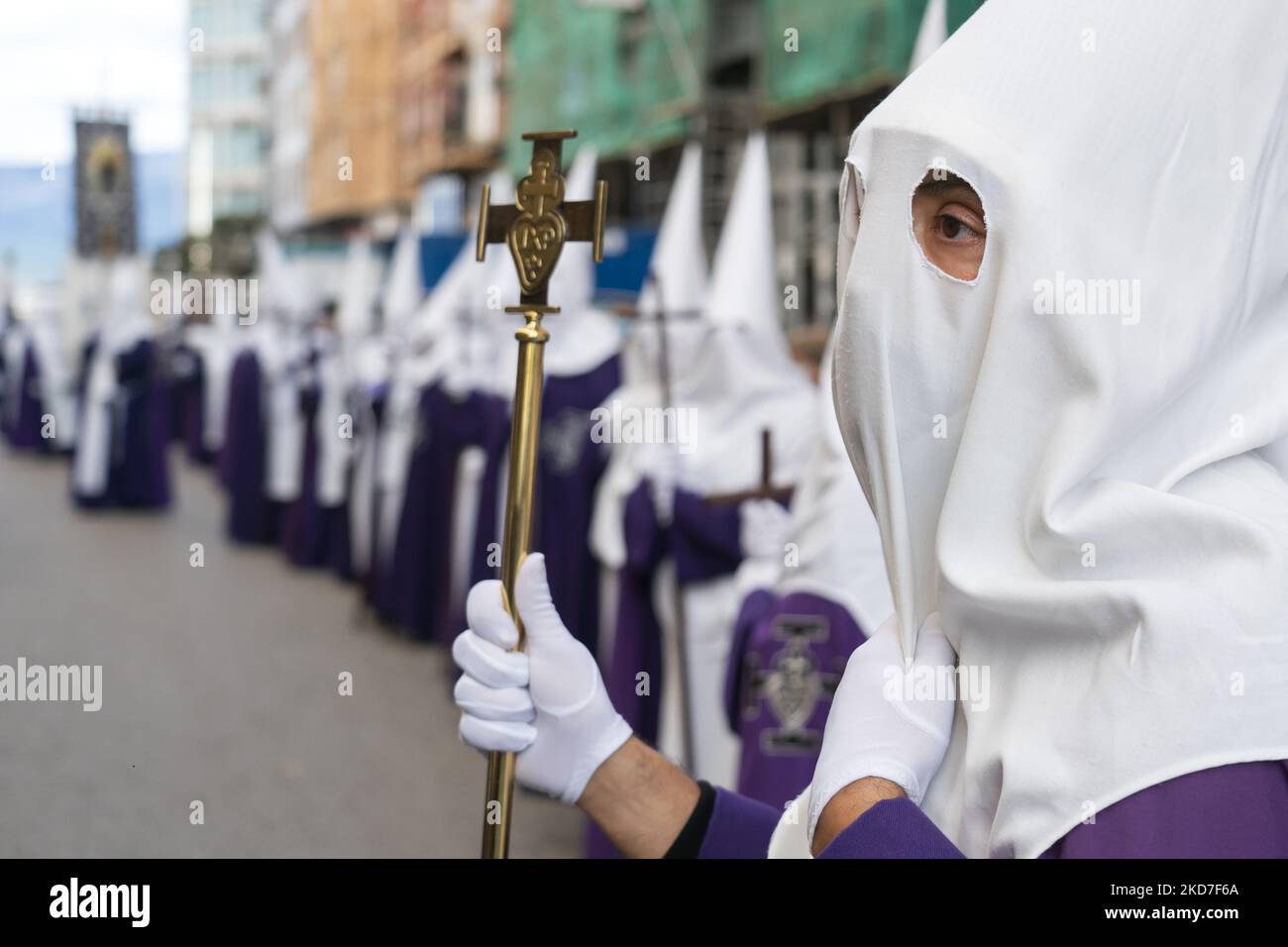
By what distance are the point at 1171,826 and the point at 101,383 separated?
1248 cm

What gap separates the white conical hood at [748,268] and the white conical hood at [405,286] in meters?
4.82

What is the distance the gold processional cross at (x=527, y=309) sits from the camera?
5.43ft

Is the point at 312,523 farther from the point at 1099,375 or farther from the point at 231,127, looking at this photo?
the point at 231,127

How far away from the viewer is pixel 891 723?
4.83 feet

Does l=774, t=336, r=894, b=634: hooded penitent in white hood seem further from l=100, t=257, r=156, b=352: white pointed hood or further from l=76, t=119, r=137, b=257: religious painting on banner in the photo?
l=76, t=119, r=137, b=257: religious painting on banner

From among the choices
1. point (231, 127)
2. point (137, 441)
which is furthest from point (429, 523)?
point (231, 127)

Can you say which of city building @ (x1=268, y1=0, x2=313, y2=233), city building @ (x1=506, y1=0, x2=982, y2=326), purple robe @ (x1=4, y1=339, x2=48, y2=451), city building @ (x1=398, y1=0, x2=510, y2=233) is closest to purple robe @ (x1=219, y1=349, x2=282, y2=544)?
city building @ (x1=506, y1=0, x2=982, y2=326)

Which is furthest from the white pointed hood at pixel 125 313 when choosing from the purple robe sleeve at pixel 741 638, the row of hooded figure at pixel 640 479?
the purple robe sleeve at pixel 741 638

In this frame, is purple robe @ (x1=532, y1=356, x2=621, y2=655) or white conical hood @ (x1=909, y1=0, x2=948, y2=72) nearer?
white conical hood @ (x1=909, y1=0, x2=948, y2=72)

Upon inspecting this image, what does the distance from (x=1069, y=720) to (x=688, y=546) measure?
3232 mm

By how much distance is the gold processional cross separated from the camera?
1.66 metres

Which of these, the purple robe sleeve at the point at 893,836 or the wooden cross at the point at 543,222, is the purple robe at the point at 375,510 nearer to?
the wooden cross at the point at 543,222

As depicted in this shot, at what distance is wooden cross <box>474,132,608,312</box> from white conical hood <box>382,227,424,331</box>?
805 cm
